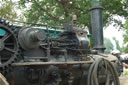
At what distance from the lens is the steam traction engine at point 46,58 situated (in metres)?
3.60

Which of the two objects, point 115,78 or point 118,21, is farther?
point 118,21

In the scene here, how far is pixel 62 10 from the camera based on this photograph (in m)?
17.5

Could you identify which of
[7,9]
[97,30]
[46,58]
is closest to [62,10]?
[7,9]

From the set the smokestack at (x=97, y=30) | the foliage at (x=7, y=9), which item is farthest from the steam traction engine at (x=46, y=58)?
the foliage at (x=7, y=9)

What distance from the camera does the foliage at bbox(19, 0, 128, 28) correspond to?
55.4 ft

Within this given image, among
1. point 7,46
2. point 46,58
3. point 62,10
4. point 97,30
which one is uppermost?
point 62,10

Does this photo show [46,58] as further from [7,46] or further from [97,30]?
[97,30]

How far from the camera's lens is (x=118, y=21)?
61.0 feet

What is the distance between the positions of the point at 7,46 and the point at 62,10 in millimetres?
14184

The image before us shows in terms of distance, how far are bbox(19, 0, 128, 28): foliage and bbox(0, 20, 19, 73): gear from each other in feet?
42.5

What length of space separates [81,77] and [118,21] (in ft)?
47.6

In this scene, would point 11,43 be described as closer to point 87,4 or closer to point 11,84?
point 11,84

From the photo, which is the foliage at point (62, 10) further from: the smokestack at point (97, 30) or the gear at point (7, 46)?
the gear at point (7, 46)

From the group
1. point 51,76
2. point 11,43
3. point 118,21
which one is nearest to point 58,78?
point 51,76
